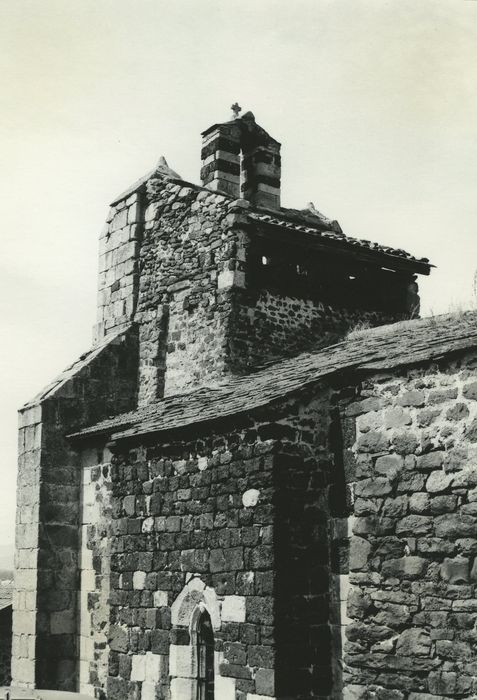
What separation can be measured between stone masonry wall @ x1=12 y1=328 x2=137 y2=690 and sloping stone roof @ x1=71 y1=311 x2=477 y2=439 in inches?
26.2

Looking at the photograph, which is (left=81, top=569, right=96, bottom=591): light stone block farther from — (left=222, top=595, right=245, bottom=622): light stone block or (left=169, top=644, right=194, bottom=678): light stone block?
(left=222, top=595, right=245, bottom=622): light stone block

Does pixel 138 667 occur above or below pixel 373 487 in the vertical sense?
below

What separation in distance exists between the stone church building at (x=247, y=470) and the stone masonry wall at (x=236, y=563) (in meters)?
0.02

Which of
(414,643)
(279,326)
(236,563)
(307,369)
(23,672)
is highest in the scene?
(279,326)

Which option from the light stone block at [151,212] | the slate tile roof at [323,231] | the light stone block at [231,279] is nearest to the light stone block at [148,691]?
the light stone block at [231,279]

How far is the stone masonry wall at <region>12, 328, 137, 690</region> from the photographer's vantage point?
12273mm

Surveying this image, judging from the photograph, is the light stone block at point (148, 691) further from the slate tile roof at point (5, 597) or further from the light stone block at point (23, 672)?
the slate tile roof at point (5, 597)

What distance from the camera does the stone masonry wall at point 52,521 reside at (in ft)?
→ 40.3

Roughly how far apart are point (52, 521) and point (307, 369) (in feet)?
15.7

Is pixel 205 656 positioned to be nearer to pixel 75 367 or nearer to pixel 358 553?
pixel 358 553

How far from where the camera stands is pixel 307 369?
9.77 m

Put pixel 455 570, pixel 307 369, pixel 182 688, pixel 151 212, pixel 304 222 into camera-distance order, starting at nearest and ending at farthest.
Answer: pixel 455 570
pixel 182 688
pixel 307 369
pixel 151 212
pixel 304 222

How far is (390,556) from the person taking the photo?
8070 mm

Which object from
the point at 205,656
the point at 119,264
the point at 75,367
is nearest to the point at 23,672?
the point at 205,656
